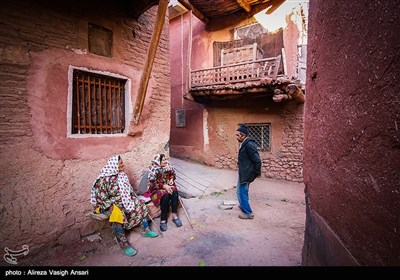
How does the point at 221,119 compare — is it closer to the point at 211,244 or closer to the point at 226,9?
the point at 226,9

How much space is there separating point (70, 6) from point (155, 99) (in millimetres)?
2225

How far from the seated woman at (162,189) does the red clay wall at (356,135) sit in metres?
2.75

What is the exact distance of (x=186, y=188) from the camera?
602cm

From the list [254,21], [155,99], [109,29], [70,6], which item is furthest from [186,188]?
[254,21]

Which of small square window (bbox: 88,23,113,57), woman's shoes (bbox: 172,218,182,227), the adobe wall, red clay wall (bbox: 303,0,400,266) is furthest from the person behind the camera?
the adobe wall

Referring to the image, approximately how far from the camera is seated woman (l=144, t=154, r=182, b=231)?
4047 mm

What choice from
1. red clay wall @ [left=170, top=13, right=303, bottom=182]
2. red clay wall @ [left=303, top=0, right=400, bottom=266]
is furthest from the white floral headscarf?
red clay wall @ [left=170, top=13, right=303, bottom=182]

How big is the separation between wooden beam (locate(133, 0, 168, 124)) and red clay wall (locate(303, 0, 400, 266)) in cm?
256

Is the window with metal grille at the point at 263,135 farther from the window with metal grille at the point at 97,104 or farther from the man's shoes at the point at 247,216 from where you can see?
the window with metal grille at the point at 97,104

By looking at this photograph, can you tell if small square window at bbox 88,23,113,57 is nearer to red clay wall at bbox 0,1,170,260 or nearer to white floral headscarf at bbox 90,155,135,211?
red clay wall at bbox 0,1,170,260

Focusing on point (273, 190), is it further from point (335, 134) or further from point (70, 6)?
point (70, 6)

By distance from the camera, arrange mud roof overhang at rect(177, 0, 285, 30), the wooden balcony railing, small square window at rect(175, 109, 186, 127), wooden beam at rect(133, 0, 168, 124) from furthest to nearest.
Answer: small square window at rect(175, 109, 186, 127), mud roof overhang at rect(177, 0, 285, 30), the wooden balcony railing, wooden beam at rect(133, 0, 168, 124)

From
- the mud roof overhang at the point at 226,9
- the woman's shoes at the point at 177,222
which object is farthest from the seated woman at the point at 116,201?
the mud roof overhang at the point at 226,9

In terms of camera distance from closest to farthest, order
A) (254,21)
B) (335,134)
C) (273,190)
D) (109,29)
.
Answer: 1. (335,134)
2. (109,29)
3. (273,190)
4. (254,21)
